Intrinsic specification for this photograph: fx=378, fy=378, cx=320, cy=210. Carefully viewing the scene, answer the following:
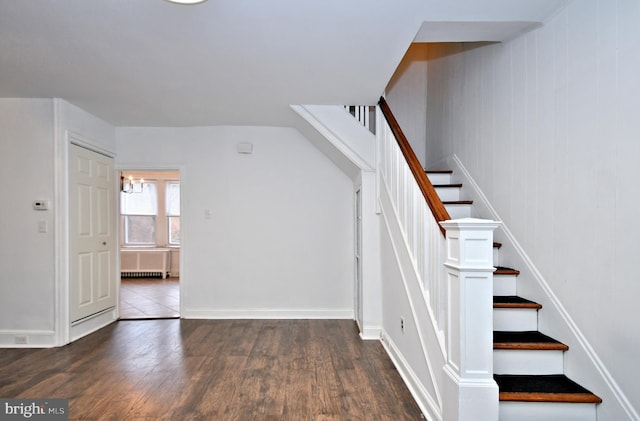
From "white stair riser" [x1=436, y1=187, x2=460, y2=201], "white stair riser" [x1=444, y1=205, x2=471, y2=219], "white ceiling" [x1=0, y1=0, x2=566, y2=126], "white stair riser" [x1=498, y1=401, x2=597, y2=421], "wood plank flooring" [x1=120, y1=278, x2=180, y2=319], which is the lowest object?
"wood plank flooring" [x1=120, y1=278, x2=180, y2=319]

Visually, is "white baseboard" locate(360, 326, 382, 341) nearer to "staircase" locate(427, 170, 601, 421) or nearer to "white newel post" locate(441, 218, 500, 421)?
"staircase" locate(427, 170, 601, 421)

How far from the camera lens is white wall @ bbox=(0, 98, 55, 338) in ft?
11.6

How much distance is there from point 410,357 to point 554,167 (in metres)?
1.58

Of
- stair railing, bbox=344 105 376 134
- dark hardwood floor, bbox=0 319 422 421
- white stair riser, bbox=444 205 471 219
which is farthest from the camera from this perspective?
stair railing, bbox=344 105 376 134

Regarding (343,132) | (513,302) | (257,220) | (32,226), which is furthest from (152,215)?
(513,302)

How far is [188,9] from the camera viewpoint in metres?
2.05

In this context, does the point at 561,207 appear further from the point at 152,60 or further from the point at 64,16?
the point at 64,16

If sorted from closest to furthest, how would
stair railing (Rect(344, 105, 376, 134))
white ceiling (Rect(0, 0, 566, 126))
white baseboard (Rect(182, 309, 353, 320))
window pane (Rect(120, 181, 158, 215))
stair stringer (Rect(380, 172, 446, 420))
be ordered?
1. white ceiling (Rect(0, 0, 566, 126))
2. stair stringer (Rect(380, 172, 446, 420))
3. stair railing (Rect(344, 105, 376, 134))
4. white baseboard (Rect(182, 309, 353, 320))
5. window pane (Rect(120, 181, 158, 215))

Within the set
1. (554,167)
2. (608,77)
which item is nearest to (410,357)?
(554,167)

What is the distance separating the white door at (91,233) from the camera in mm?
3762

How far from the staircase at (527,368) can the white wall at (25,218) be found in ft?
12.6

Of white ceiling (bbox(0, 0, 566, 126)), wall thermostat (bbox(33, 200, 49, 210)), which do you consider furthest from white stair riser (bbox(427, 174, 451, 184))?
wall thermostat (bbox(33, 200, 49, 210))

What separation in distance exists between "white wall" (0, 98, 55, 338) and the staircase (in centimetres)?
383

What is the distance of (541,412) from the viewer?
6.33 feet
